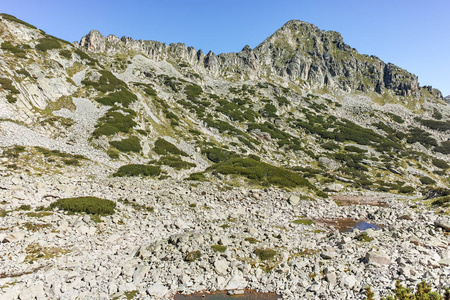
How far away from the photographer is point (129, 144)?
45531 millimetres

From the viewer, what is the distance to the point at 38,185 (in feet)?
72.6

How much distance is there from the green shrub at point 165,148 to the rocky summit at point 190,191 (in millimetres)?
224

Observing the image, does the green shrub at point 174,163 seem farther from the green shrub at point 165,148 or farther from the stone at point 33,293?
the stone at point 33,293

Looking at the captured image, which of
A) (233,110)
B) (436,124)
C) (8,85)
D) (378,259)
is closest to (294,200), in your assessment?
(378,259)

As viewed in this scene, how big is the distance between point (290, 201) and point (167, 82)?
8005 centimetres

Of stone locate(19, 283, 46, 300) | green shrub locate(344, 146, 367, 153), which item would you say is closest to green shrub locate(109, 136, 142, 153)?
stone locate(19, 283, 46, 300)

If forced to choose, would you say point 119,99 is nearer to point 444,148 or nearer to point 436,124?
point 444,148

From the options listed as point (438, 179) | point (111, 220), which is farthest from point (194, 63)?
point (111, 220)

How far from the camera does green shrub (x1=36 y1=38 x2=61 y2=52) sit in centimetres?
6399

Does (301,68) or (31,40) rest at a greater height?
(301,68)

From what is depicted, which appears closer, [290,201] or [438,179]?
[290,201]

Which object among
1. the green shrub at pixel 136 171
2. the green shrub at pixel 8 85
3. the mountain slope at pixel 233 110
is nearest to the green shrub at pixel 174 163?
the mountain slope at pixel 233 110

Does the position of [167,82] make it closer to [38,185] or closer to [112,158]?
[112,158]

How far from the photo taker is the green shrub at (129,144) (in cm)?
4356
